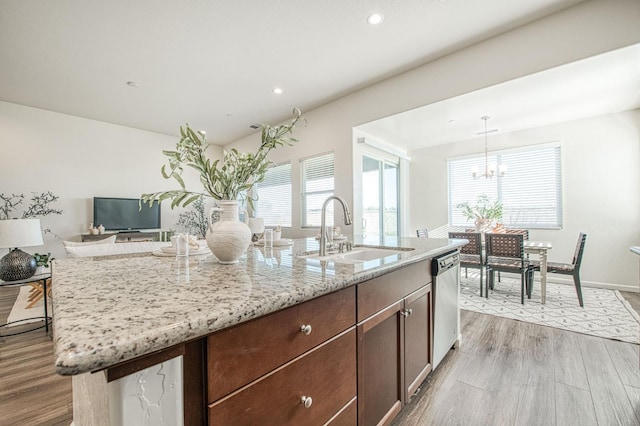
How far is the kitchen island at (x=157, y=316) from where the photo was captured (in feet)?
1.58

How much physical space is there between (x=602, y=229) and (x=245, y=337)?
5648mm

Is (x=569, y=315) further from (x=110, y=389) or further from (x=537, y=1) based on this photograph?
(x=110, y=389)

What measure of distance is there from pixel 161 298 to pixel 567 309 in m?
4.21

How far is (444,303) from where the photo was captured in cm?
195

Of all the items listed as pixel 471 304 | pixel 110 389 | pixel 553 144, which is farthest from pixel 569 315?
pixel 110 389

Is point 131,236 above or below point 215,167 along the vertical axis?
below

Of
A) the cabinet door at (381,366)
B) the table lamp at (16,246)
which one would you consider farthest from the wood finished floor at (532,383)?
the table lamp at (16,246)

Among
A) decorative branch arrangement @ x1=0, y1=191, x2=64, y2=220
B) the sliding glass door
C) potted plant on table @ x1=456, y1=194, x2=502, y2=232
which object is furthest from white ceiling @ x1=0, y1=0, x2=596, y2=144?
potted plant on table @ x1=456, y1=194, x2=502, y2=232

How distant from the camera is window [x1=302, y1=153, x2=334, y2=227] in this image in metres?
4.84

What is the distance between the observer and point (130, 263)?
1295mm

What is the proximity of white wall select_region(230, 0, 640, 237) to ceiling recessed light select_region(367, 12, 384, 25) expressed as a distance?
1.10m

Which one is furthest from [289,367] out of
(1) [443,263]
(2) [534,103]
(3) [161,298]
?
(2) [534,103]

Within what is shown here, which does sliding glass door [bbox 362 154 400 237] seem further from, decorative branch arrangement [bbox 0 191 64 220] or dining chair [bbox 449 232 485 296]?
decorative branch arrangement [bbox 0 191 64 220]

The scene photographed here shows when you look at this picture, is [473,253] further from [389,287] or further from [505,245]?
[389,287]
